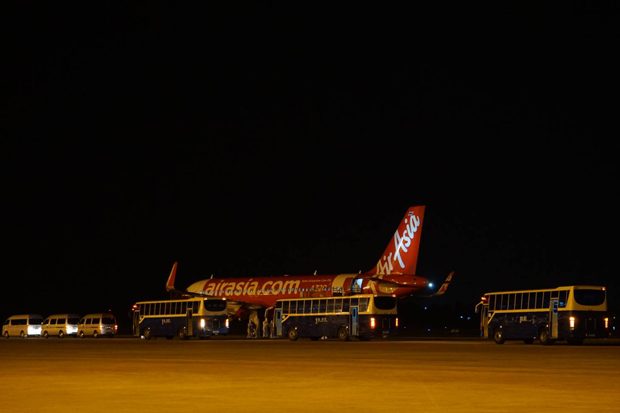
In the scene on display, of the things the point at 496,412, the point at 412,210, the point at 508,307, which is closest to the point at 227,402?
the point at 496,412

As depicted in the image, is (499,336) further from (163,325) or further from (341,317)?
(163,325)

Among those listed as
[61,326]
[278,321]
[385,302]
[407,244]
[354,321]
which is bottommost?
[61,326]

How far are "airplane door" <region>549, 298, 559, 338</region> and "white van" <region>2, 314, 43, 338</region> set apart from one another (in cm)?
4706

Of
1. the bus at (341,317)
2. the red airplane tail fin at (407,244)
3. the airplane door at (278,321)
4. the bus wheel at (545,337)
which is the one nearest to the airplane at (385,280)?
the red airplane tail fin at (407,244)

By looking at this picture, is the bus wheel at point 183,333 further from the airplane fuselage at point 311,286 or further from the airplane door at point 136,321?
the airplane fuselage at point 311,286

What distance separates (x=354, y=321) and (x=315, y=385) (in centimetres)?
3526

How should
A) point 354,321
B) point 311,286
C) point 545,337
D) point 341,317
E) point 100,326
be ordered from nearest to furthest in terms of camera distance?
1. point 545,337
2. point 354,321
3. point 341,317
4. point 311,286
5. point 100,326

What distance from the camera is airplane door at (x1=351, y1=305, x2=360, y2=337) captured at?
55000mm

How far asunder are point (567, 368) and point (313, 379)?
296 inches

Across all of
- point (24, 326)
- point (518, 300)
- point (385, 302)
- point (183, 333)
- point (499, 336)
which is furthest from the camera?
point (24, 326)

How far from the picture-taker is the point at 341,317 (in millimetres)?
55969

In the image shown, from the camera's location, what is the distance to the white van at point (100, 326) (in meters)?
73.8

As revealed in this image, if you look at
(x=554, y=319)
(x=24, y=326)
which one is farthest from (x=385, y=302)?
(x=24, y=326)

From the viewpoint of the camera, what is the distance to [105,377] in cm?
2275
